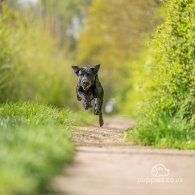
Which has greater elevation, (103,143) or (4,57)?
(4,57)

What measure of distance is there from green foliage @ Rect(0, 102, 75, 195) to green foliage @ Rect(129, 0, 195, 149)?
1.79 m

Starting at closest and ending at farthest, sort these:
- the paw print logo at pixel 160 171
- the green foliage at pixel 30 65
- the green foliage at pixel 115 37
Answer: the paw print logo at pixel 160 171 < the green foliage at pixel 30 65 < the green foliage at pixel 115 37

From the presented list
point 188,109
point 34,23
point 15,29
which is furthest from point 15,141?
point 34,23

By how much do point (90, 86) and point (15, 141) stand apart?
7.17 meters

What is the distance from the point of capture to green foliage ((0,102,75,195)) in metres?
7.49

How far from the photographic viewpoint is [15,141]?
9.37m

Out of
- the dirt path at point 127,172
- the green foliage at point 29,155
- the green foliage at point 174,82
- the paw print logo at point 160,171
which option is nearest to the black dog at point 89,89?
the green foliage at point 174,82

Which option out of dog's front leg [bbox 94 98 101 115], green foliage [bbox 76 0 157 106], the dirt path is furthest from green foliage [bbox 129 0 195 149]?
green foliage [bbox 76 0 157 106]

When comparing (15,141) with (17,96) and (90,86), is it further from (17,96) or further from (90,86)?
(17,96)

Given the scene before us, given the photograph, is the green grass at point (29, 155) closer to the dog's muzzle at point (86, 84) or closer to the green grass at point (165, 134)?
the green grass at point (165, 134)

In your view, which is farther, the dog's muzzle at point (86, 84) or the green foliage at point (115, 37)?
the green foliage at point (115, 37)

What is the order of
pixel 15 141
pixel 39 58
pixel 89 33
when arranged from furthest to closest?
pixel 89 33 → pixel 39 58 → pixel 15 141

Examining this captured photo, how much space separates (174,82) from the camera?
13914 mm

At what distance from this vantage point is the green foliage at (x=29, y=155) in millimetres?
7493
